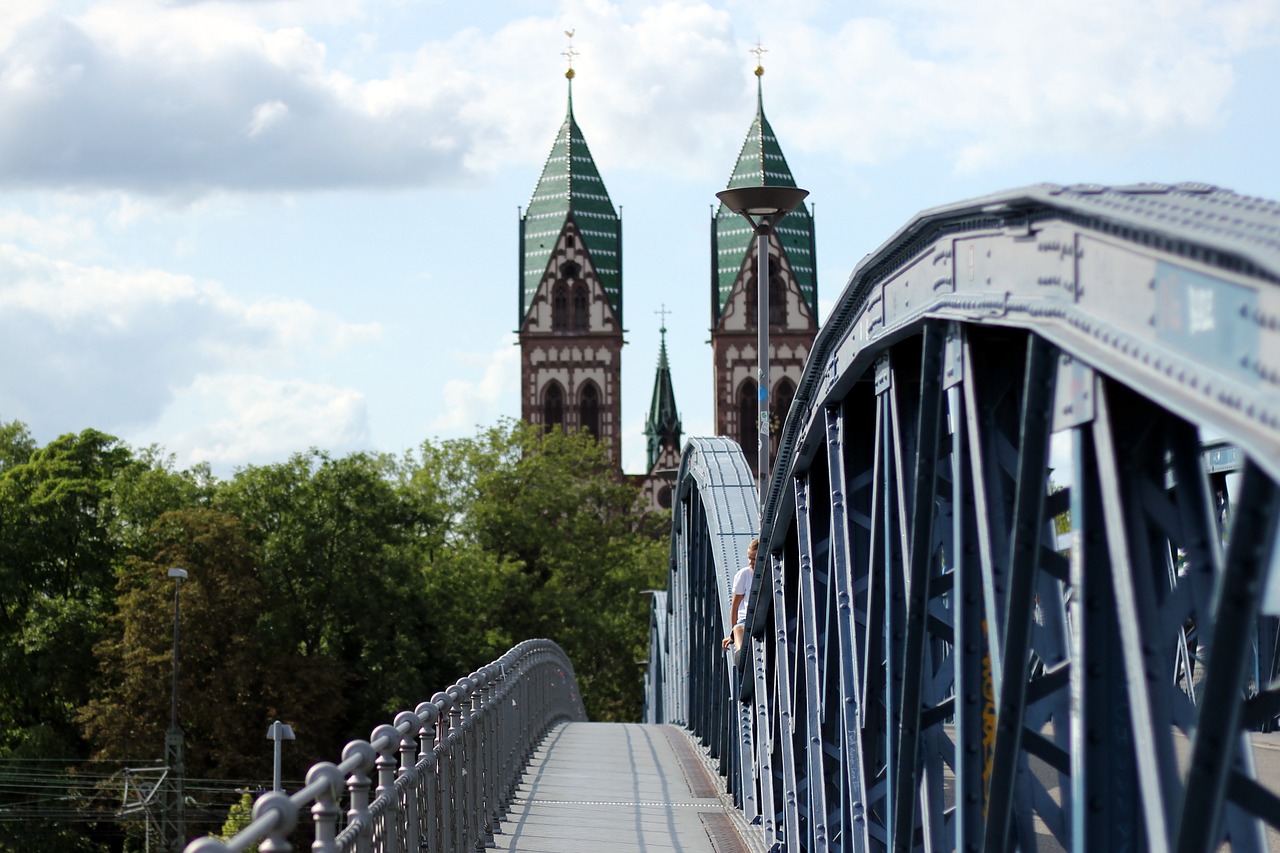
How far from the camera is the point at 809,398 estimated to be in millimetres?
7605

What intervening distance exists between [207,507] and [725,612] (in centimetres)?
3433

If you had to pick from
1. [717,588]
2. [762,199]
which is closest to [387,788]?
[762,199]

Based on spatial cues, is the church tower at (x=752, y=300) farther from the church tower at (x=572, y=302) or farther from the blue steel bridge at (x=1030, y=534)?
the blue steel bridge at (x=1030, y=534)

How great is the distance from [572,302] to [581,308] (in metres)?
0.66

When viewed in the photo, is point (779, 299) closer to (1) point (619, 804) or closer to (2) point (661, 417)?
(2) point (661, 417)

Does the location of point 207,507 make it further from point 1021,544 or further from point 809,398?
point 1021,544

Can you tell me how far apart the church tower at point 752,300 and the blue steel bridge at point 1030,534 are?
83.7 metres

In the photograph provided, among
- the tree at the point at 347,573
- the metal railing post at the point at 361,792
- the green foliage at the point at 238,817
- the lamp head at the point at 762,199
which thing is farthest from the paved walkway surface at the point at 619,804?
the tree at the point at 347,573

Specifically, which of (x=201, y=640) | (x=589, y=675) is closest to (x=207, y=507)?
(x=201, y=640)

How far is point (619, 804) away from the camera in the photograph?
1316 centimetres

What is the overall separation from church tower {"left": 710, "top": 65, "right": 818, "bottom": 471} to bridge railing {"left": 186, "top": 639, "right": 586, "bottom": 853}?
76.5 m

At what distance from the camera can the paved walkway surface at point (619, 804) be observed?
11.0m

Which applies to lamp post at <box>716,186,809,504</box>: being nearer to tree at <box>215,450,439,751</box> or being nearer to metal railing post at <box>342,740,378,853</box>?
metal railing post at <box>342,740,378,853</box>

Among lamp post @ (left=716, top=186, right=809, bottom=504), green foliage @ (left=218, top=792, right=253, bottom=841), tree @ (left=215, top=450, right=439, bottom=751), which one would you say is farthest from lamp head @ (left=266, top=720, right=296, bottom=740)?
tree @ (left=215, top=450, right=439, bottom=751)
